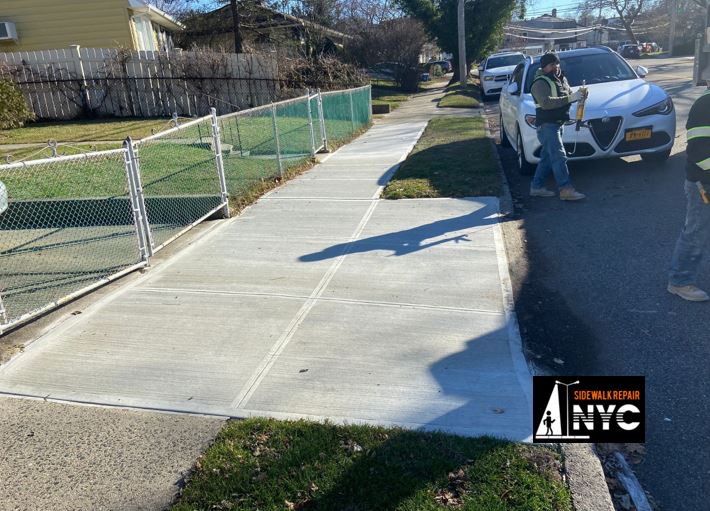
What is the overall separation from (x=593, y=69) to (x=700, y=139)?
565cm

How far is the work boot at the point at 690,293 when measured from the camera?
446 centimetres

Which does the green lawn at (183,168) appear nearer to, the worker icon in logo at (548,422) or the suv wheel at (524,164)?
the suv wheel at (524,164)

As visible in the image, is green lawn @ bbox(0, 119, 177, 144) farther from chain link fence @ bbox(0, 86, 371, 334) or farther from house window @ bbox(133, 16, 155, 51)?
house window @ bbox(133, 16, 155, 51)

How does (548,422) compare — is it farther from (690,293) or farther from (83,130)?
(83,130)

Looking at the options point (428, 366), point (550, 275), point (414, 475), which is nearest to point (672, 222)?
point (550, 275)

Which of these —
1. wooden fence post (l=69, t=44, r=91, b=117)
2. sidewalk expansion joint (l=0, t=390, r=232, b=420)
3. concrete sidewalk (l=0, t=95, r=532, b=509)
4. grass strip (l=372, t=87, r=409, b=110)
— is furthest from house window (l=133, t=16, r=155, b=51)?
sidewalk expansion joint (l=0, t=390, r=232, b=420)

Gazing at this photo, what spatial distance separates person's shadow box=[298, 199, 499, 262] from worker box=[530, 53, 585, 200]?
1.11 metres

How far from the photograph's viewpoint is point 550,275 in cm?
532

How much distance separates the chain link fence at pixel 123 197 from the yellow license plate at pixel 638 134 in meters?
5.08

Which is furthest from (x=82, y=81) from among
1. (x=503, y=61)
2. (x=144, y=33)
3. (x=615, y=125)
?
(x=615, y=125)

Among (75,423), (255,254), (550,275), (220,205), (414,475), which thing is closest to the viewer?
(414,475)

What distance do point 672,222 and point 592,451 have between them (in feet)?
13.7

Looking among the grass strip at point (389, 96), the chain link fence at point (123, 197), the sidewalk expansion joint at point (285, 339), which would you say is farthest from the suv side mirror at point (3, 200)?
the grass strip at point (389, 96)

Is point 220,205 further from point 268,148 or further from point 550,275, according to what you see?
point 550,275
